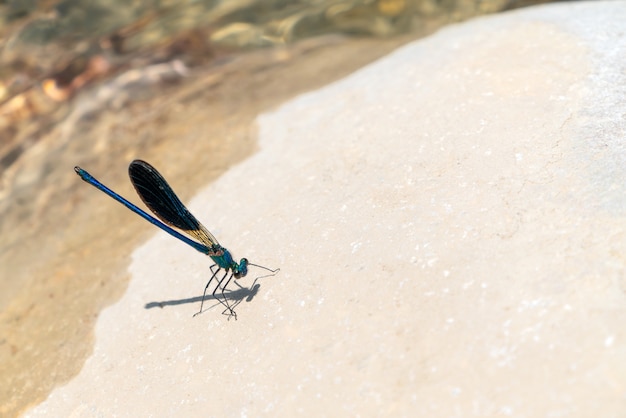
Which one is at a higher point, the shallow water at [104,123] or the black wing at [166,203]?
the black wing at [166,203]

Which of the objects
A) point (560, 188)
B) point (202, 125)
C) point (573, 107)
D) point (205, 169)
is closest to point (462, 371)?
point (560, 188)

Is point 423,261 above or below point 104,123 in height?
above

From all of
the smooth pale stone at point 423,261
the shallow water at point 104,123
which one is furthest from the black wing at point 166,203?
the shallow water at point 104,123

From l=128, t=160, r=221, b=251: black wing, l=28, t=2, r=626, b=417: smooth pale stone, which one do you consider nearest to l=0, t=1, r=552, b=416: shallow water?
l=28, t=2, r=626, b=417: smooth pale stone

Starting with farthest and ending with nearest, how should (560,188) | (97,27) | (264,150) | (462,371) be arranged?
1. (97,27)
2. (264,150)
3. (560,188)
4. (462,371)

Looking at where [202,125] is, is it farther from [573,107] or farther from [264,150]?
[573,107]

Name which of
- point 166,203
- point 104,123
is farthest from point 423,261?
point 104,123

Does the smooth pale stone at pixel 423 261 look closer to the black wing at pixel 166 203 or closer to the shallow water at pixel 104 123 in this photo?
the black wing at pixel 166 203

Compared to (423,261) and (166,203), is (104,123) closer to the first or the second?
(166,203)
